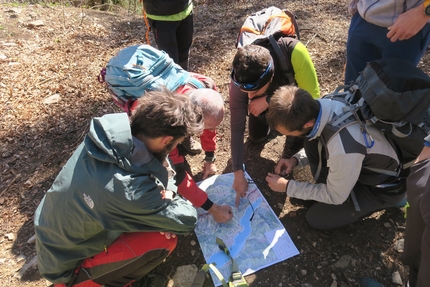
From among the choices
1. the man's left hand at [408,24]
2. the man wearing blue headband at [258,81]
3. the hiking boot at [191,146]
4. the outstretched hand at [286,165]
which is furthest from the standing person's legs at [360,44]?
the hiking boot at [191,146]

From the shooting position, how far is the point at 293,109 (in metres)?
1.90

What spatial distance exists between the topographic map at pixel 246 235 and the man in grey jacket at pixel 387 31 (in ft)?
4.36

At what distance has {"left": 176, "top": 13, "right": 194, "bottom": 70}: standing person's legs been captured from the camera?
3.36 m

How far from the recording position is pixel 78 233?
1.69 metres

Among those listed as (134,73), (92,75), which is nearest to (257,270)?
(134,73)

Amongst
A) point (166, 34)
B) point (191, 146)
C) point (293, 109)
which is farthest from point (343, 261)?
point (166, 34)

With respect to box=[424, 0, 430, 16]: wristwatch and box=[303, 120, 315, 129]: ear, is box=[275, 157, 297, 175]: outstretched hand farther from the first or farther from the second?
box=[424, 0, 430, 16]: wristwatch

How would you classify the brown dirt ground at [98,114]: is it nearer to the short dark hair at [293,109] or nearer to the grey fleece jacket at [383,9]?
the short dark hair at [293,109]

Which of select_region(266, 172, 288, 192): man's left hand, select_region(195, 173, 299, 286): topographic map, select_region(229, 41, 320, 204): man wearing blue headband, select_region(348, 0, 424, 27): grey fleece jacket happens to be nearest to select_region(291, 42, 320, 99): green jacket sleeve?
select_region(229, 41, 320, 204): man wearing blue headband

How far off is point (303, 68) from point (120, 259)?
1.79m

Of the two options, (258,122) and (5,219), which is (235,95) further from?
(5,219)

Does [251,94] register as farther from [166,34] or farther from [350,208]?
[166,34]

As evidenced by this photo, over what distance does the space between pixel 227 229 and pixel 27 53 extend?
3.71 metres

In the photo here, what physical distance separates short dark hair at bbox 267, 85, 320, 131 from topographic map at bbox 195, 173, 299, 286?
0.85m
